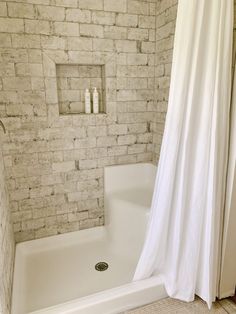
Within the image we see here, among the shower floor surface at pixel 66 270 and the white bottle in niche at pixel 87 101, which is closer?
the shower floor surface at pixel 66 270

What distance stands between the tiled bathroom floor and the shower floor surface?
1.21ft

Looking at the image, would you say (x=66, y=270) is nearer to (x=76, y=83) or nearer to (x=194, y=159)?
(x=194, y=159)

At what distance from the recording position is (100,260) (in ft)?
7.07

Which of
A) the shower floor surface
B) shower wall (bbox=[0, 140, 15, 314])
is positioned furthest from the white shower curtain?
shower wall (bbox=[0, 140, 15, 314])

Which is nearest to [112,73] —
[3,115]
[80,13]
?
[80,13]

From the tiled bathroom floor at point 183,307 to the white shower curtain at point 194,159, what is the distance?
0.18 feet

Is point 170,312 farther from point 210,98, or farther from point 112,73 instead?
point 112,73

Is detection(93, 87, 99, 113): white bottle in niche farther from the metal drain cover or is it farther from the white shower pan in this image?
the metal drain cover

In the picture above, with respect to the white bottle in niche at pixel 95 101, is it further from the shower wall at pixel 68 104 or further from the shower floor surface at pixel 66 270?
the shower floor surface at pixel 66 270

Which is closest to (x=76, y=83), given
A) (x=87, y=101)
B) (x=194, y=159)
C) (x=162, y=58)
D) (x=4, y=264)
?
(x=87, y=101)

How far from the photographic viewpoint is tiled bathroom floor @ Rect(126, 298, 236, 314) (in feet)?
4.98

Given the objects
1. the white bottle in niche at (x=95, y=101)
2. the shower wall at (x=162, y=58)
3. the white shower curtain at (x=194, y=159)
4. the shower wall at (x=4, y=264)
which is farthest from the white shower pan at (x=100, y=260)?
the white bottle in niche at (x=95, y=101)

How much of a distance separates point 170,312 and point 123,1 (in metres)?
2.41

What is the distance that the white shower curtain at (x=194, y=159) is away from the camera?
1.25m
